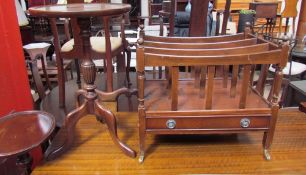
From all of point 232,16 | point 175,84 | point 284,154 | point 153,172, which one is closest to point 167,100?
point 175,84

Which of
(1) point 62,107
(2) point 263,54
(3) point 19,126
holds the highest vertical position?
(2) point 263,54

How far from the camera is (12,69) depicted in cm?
154

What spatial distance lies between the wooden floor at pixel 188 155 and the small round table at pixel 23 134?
0.19m

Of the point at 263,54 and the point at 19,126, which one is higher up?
the point at 263,54

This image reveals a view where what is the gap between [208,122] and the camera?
46.9 inches

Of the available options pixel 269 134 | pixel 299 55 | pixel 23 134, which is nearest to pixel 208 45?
pixel 269 134

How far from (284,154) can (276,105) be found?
32cm

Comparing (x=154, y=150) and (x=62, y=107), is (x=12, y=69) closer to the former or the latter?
(x=62, y=107)

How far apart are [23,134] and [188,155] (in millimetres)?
778

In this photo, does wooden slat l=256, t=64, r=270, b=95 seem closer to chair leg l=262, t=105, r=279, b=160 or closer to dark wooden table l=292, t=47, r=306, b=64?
chair leg l=262, t=105, r=279, b=160

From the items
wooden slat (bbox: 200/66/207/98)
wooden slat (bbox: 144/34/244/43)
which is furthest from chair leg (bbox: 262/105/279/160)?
wooden slat (bbox: 144/34/244/43)

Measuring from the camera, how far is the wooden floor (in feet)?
4.01

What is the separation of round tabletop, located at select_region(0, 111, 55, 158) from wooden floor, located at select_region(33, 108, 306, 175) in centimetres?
22

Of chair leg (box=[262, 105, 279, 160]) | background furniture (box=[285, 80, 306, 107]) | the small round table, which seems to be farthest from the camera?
background furniture (box=[285, 80, 306, 107])
